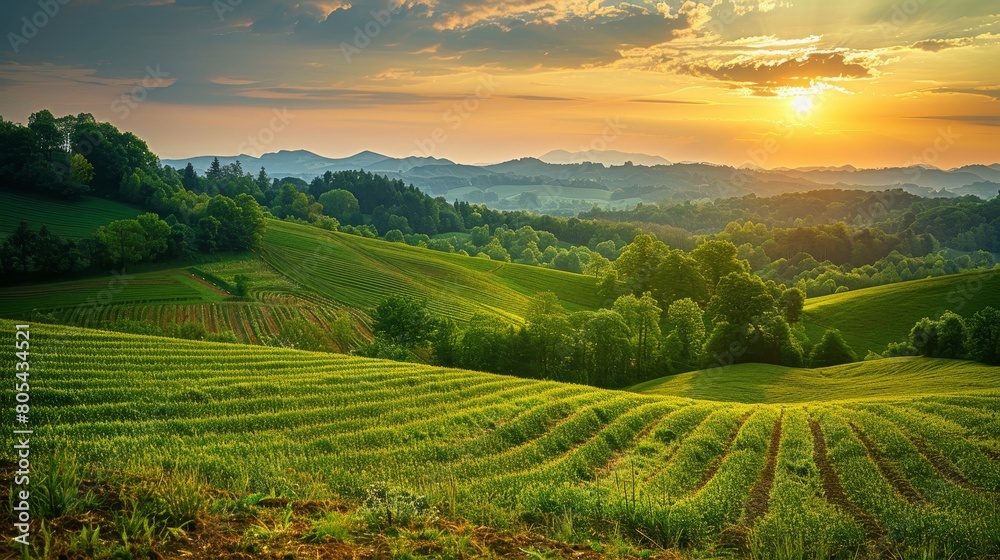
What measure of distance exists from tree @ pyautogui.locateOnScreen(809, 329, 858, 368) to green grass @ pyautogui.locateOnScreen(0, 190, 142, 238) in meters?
101

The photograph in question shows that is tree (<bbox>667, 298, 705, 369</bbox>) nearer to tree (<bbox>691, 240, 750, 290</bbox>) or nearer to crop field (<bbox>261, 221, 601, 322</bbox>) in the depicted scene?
crop field (<bbox>261, 221, 601, 322</bbox>)

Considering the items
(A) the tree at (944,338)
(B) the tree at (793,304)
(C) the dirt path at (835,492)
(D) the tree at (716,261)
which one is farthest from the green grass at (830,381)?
(D) the tree at (716,261)

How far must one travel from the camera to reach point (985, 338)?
162 ft

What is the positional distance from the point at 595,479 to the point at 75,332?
23.1 meters

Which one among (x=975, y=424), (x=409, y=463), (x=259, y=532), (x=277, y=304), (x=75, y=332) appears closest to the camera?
(x=259, y=532)

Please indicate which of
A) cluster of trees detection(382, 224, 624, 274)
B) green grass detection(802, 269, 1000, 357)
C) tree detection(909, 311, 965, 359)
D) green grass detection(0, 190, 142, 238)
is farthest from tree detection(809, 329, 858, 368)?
green grass detection(0, 190, 142, 238)

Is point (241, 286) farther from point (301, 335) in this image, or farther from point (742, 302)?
point (742, 302)

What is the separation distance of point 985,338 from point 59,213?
12325 cm

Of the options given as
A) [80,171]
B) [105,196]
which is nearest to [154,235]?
[80,171]

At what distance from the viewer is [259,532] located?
9.44 m

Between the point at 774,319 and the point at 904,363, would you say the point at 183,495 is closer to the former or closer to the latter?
the point at 904,363

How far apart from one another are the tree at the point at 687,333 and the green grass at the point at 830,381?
8474 mm

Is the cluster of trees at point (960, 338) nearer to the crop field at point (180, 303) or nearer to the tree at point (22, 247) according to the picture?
the crop field at point (180, 303)

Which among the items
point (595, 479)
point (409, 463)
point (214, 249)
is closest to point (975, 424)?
point (595, 479)
